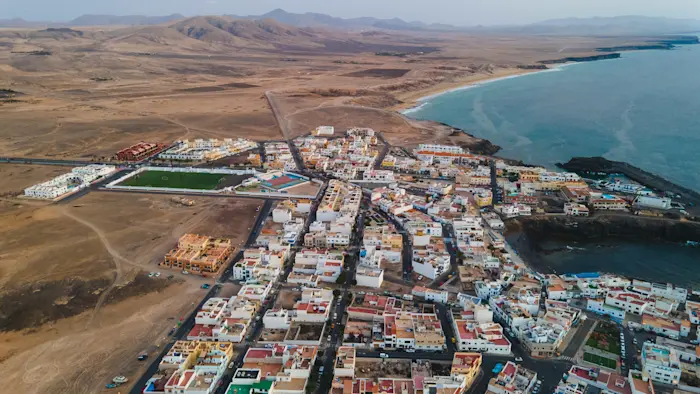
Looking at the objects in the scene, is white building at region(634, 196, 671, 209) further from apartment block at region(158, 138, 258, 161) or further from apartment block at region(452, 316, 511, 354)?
apartment block at region(158, 138, 258, 161)

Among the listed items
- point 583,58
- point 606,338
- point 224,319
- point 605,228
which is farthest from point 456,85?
point 224,319

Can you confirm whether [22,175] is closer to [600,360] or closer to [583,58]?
[600,360]

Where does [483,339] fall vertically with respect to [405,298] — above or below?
above

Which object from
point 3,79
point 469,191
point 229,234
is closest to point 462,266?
point 469,191

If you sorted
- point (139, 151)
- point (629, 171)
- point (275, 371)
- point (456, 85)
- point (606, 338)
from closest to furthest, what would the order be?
point (275, 371) → point (606, 338) → point (629, 171) → point (139, 151) → point (456, 85)

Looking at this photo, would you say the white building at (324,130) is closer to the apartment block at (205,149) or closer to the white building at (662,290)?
the apartment block at (205,149)

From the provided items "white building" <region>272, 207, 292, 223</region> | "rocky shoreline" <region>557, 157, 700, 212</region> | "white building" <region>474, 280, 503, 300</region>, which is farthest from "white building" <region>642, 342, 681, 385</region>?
"rocky shoreline" <region>557, 157, 700, 212</region>
